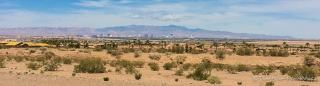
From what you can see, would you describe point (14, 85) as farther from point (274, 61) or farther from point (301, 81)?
point (274, 61)

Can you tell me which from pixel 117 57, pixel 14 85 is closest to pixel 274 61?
pixel 117 57

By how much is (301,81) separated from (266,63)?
28415mm

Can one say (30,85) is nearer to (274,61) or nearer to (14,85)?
(14,85)

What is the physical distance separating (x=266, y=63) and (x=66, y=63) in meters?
31.3

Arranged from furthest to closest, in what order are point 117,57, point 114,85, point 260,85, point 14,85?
point 117,57
point 260,85
point 114,85
point 14,85

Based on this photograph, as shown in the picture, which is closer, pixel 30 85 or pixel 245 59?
pixel 30 85

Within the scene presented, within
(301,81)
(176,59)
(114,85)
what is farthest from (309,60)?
(114,85)

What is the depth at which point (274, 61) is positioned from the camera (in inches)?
2472

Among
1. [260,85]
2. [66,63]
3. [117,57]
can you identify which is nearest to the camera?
[260,85]

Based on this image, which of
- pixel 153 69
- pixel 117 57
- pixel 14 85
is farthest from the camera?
pixel 117 57

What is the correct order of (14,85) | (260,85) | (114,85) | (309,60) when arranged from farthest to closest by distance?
(309,60) < (260,85) < (114,85) < (14,85)

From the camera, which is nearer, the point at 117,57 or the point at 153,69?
the point at 153,69

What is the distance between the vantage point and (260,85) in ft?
91.7

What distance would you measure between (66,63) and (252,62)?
29.9 m
